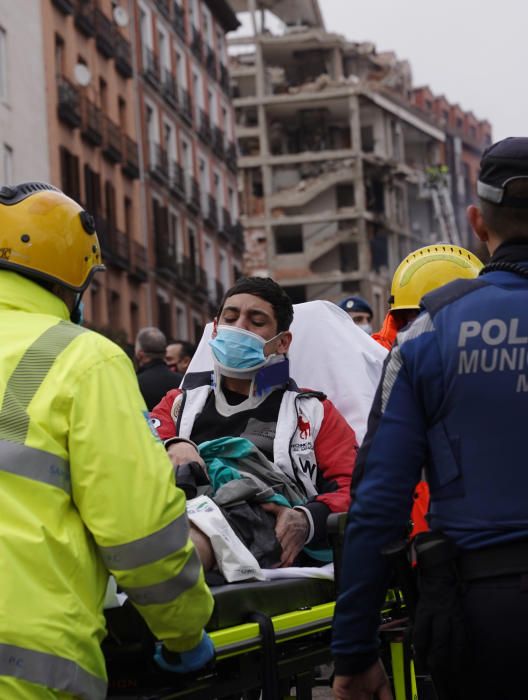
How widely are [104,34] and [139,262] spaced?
21.8ft

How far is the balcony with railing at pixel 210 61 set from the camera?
199 ft

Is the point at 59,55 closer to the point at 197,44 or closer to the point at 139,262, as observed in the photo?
the point at 139,262

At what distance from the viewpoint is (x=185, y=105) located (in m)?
55.8

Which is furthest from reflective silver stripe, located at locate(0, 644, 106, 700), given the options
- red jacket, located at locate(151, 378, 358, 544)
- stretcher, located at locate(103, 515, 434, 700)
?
red jacket, located at locate(151, 378, 358, 544)

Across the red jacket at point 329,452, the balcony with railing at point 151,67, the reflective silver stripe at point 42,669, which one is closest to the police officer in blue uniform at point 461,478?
the reflective silver stripe at point 42,669

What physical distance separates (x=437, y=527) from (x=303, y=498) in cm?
265

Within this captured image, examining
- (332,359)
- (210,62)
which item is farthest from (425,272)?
(210,62)

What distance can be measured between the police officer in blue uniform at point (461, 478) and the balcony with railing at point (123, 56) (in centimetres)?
4313

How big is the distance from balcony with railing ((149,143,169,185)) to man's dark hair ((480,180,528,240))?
46.1 meters

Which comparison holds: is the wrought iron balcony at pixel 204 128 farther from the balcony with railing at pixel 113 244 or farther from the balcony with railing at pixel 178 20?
the balcony with railing at pixel 113 244

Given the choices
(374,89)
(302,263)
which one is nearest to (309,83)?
(374,89)

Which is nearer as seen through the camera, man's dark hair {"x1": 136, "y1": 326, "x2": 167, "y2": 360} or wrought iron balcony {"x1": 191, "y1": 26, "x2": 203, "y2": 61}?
man's dark hair {"x1": 136, "y1": 326, "x2": 167, "y2": 360}

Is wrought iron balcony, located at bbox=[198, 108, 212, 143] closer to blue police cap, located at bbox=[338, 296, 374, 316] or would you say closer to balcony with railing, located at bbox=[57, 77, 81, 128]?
balcony with railing, located at bbox=[57, 77, 81, 128]

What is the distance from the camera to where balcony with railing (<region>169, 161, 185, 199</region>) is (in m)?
52.6
